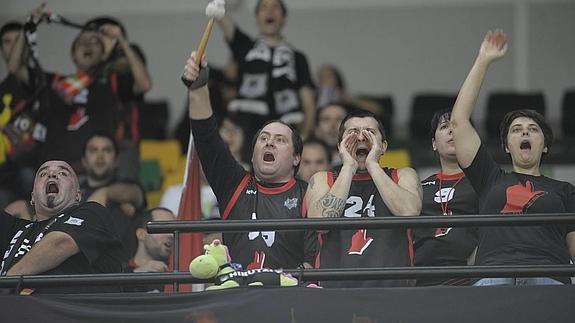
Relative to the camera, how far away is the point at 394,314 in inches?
244

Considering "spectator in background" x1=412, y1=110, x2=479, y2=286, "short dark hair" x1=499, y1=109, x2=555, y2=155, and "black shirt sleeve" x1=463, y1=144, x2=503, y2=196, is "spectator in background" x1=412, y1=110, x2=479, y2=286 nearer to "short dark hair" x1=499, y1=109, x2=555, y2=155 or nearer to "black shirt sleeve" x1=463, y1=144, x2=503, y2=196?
"short dark hair" x1=499, y1=109, x2=555, y2=155

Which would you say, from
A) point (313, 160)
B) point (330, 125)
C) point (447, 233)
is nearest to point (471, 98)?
point (447, 233)

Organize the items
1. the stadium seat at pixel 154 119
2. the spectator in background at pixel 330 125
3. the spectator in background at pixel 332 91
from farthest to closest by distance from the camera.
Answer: the stadium seat at pixel 154 119 < the spectator in background at pixel 332 91 < the spectator in background at pixel 330 125

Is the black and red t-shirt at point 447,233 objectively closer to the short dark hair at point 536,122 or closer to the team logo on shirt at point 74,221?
the short dark hair at point 536,122

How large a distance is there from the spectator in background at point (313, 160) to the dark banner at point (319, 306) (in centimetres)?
306

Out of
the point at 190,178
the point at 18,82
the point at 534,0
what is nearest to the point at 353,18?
the point at 534,0

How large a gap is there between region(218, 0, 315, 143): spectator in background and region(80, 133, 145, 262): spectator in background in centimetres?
136

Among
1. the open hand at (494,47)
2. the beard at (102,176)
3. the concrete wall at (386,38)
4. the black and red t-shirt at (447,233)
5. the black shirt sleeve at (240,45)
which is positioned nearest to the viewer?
the open hand at (494,47)

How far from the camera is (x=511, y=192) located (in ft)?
21.5

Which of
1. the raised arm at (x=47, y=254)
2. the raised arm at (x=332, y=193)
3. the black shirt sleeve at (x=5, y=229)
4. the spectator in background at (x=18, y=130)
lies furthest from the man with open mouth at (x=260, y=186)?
the spectator in background at (x=18, y=130)

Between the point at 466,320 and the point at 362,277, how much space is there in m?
0.53

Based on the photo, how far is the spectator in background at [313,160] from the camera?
30.4 feet

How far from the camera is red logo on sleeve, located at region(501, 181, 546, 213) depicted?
654 centimetres

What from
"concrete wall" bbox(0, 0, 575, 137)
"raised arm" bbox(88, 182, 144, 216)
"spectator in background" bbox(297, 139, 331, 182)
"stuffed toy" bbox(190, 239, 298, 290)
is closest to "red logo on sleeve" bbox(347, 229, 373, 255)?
"stuffed toy" bbox(190, 239, 298, 290)
